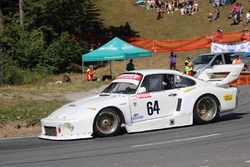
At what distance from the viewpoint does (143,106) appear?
12930mm

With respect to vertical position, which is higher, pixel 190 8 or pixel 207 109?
pixel 190 8

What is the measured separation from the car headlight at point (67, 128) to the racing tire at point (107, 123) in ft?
1.80

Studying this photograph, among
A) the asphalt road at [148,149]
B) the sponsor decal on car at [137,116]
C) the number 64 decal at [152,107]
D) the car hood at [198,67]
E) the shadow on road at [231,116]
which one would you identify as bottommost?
the asphalt road at [148,149]

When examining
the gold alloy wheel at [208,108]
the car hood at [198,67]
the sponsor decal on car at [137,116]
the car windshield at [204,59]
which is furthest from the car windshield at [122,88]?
the car windshield at [204,59]

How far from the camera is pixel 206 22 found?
49344 millimetres

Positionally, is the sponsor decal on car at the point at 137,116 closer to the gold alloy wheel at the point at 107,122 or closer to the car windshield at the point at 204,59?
the gold alloy wheel at the point at 107,122

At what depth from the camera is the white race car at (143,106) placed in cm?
1232

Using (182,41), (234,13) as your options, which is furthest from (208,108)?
(234,13)

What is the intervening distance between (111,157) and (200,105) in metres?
4.54

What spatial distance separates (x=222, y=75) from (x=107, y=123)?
4.15 m

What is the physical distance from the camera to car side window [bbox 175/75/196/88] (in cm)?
1372

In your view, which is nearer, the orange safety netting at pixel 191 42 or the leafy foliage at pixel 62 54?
the leafy foliage at pixel 62 54

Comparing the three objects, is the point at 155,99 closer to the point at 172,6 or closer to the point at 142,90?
the point at 142,90

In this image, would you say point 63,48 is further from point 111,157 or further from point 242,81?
point 111,157
